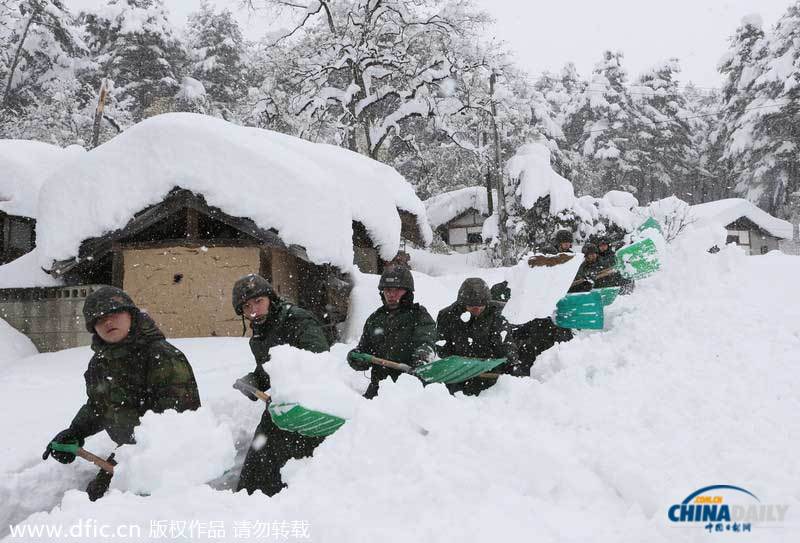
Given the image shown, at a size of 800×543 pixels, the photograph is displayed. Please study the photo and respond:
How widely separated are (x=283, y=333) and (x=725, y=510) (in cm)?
272

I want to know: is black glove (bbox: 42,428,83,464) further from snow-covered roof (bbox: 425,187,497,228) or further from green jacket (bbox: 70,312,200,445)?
snow-covered roof (bbox: 425,187,497,228)

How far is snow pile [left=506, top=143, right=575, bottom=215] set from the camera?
55.7 ft

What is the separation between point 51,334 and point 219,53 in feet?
72.2

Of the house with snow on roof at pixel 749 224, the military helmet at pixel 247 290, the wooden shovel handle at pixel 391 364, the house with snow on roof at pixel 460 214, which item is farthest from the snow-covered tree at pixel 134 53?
the house with snow on roof at pixel 749 224

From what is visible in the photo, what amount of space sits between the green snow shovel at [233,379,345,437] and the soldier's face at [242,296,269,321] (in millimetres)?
757

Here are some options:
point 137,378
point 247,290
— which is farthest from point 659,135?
point 137,378

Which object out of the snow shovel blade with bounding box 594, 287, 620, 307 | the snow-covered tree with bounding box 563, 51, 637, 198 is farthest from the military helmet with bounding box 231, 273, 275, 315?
the snow-covered tree with bounding box 563, 51, 637, 198

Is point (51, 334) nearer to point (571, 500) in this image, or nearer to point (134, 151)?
point (134, 151)

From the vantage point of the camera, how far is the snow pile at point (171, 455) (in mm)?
2576

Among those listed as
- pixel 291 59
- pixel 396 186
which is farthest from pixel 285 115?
pixel 396 186

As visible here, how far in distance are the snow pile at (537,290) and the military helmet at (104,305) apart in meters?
4.10

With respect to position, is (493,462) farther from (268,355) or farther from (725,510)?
(268,355)

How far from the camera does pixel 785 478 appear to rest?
2592 millimetres

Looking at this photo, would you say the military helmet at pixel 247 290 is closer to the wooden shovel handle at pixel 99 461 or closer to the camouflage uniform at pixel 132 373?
the camouflage uniform at pixel 132 373
